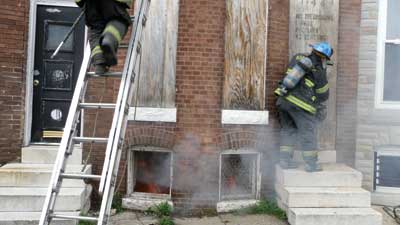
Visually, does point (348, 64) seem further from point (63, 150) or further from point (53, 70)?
point (63, 150)

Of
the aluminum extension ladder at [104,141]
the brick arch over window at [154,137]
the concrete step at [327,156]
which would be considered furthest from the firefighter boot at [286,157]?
the aluminum extension ladder at [104,141]

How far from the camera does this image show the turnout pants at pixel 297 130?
625 cm

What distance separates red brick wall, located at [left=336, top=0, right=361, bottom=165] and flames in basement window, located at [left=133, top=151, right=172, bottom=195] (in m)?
2.72

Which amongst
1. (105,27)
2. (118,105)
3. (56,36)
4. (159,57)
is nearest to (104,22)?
(105,27)

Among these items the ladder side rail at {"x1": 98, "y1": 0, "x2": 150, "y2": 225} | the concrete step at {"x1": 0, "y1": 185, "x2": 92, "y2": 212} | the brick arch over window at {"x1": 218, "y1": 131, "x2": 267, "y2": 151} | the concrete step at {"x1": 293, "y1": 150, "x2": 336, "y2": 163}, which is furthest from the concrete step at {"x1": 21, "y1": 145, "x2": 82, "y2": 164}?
the concrete step at {"x1": 293, "y1": 150, "x2": 336, "y2": 163}

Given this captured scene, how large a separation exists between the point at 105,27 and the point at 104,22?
0.39 ft

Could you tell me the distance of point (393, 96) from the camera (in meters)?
7.23

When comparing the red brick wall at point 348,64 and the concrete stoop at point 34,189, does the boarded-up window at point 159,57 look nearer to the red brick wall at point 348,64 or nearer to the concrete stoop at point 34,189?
the concrete stoop at point 34,189

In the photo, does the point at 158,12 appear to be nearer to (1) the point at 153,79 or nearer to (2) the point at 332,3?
(1) the point at 153,79

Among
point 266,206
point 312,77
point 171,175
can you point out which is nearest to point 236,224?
point 266,206

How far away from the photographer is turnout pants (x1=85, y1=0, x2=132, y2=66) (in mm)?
3939

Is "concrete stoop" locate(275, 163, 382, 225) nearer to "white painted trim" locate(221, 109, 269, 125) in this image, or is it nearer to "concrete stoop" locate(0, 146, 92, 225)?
"white painted trim" locate(221, 109, 269, 125)

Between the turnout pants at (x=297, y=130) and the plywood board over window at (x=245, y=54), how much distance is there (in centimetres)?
37

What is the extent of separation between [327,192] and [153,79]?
2.75 m
